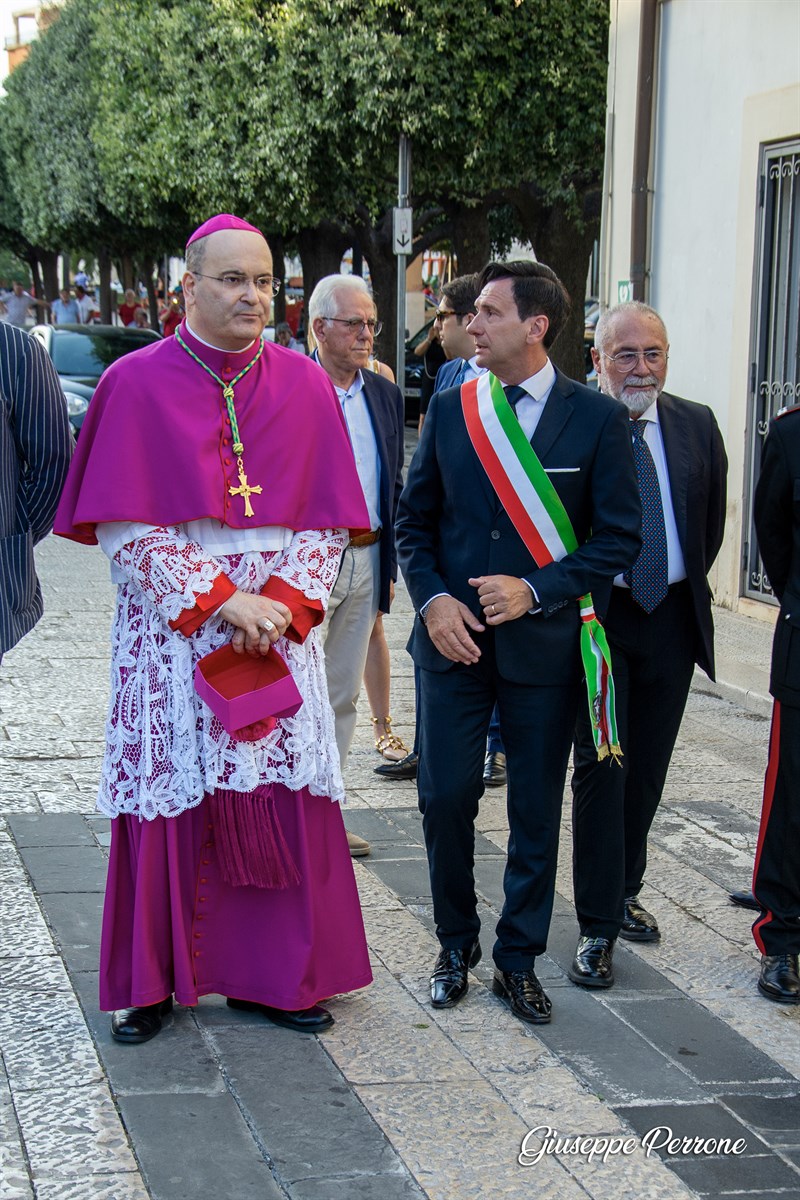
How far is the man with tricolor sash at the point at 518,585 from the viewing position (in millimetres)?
4215

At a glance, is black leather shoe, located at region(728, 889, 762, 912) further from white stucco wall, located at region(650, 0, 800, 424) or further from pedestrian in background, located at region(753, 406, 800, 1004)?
white stucco wall, located at region(650, 0, 800, 424)

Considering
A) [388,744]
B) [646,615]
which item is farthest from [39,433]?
[388,744]

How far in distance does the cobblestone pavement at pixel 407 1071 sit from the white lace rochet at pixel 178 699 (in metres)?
0.63

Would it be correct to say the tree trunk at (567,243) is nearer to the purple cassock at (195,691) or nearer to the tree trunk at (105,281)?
the purple cassock at (195,691)

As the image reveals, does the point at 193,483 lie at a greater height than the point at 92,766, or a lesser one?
greater

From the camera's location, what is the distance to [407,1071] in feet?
12.7

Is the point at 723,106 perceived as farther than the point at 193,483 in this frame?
Yes

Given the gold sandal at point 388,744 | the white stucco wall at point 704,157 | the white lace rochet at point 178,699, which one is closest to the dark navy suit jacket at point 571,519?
the white lace rochet at point 178,699

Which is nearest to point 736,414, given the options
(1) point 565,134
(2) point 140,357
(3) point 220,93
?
(2) point 140,357

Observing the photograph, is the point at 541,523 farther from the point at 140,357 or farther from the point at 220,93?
the point at 220,93

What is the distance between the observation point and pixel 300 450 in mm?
4199

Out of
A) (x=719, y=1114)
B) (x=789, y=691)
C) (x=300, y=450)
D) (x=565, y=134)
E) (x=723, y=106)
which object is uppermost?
(x=565, y=134)

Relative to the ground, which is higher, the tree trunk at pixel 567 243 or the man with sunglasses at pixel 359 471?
the tree trunk at pixel 567 243

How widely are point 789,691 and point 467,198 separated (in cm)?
1817
